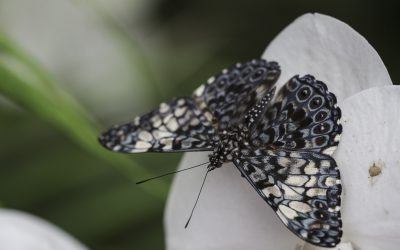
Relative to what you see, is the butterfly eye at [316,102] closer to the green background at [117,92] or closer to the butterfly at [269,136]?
the butterfly at [269,136]

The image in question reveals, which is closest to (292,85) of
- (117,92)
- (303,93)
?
(303,93)

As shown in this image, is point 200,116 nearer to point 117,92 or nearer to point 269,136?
point 269,136

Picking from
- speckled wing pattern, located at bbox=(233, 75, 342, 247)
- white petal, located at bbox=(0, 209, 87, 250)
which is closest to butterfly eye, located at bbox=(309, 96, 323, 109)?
→ speckled wing pattern, located at bbox=(233, 75, 342, 247)

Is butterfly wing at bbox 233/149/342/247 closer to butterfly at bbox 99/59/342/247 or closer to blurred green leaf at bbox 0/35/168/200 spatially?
butterfly at bbox 99/59/342/247

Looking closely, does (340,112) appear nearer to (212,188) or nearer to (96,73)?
(212,188)

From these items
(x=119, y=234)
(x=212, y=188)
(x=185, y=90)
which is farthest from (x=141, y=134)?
(x=185, y=90)

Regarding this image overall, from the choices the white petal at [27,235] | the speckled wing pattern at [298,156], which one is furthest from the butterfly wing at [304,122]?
the white petal at [27,235]
